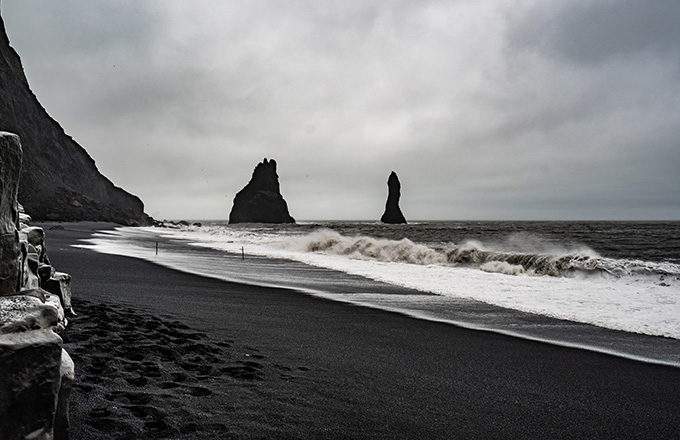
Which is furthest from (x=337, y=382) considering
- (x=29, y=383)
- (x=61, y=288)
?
(x=61, y=288)

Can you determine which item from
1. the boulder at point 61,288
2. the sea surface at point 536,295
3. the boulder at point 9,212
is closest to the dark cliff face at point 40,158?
the sea surface at point 536,295

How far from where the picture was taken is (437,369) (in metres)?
5.02

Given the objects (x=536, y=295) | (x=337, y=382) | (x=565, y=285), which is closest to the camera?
(x=337, y=382)

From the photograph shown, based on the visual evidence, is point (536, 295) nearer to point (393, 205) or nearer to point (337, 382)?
point (337, 382)

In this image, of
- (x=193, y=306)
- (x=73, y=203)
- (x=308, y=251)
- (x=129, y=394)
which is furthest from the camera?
(x=73, y=203)

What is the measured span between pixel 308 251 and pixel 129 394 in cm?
2573

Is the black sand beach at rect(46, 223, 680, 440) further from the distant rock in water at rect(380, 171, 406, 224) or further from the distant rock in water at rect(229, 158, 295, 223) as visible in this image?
the distant rock in water at rect(229, 158, 295, 223)

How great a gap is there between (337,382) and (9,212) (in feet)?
10.4

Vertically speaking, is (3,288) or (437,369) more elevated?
(3,288)

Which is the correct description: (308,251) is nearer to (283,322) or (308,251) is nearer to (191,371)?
(283,322)

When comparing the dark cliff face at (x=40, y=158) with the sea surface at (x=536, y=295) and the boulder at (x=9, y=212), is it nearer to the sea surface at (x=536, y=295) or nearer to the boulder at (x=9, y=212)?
the sea surface at (x=536, y=295)

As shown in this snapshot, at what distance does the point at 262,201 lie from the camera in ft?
584

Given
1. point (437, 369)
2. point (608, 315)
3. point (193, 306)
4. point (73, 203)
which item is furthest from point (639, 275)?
point (73, 203)

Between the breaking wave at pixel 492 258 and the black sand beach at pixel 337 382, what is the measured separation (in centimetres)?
1266
